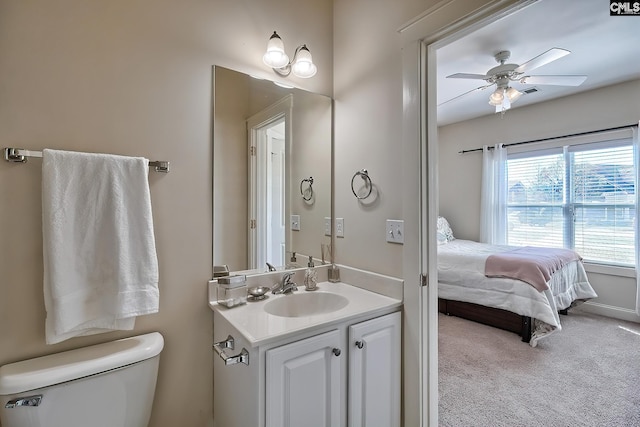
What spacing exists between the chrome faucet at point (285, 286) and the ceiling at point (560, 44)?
1.87 m

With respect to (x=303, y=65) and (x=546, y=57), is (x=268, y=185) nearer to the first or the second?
(x=303, y=65)

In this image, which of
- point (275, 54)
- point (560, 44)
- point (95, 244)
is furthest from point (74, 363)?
point (560, 44)

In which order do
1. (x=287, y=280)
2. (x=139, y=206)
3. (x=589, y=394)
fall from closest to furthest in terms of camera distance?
→ 1. (x=139, y=206)
2. (x=287, y=280)
3. (x=589, y=394)

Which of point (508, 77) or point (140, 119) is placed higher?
point (508, 77)

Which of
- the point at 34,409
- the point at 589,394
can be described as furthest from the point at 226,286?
the point at 589,394

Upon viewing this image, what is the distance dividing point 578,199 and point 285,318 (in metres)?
4.33

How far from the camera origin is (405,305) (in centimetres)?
140

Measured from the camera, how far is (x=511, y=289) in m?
2.76

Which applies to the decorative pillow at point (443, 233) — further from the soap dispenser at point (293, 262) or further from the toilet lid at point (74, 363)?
the toilet lid at point (74, 363)

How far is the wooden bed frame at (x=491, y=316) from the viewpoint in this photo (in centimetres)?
269

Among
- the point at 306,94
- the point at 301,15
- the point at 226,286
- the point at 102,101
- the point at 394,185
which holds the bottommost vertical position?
the point at 226,286

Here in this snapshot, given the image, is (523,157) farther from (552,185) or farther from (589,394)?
(589,394)

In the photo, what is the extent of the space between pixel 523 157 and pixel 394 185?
3824 mm

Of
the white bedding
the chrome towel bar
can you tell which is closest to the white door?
the chrome towel bar
